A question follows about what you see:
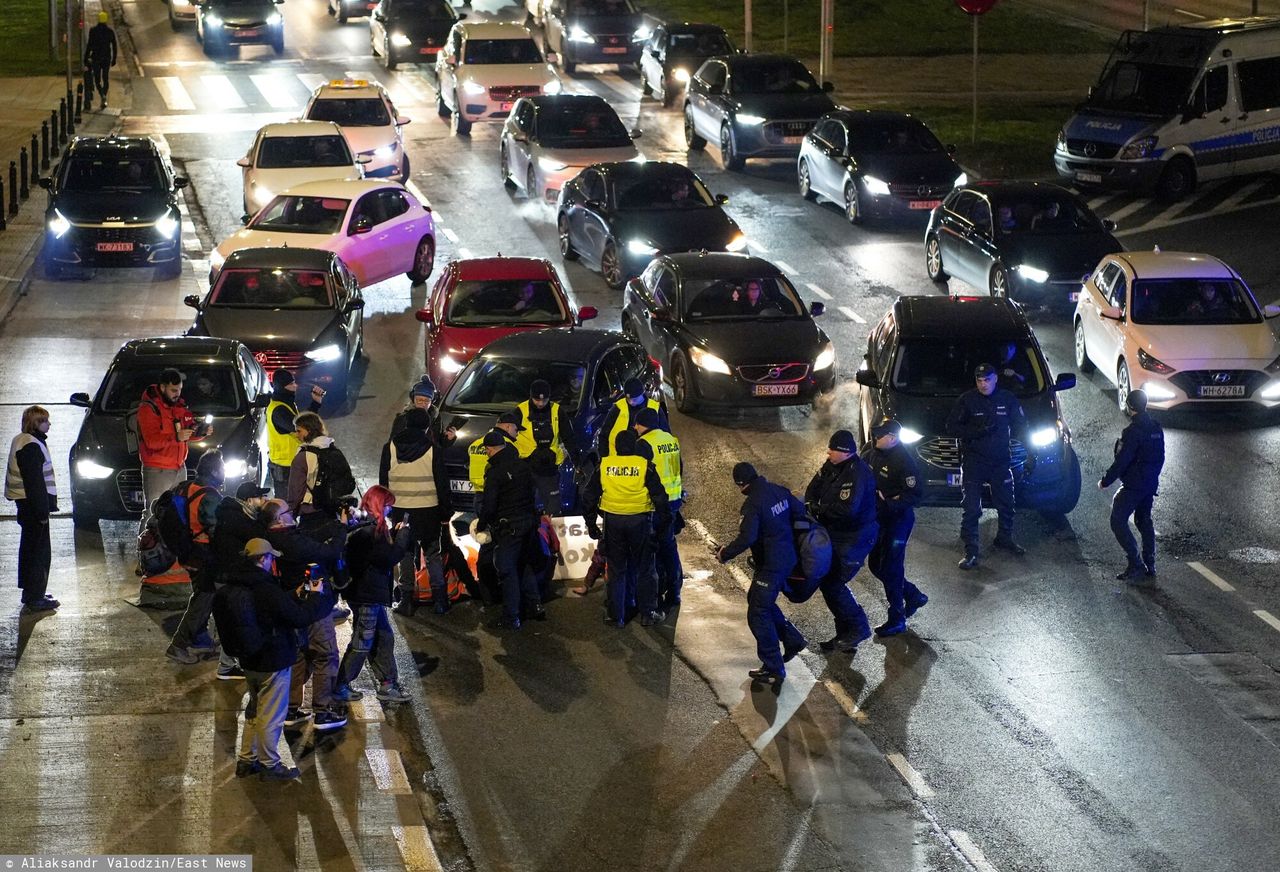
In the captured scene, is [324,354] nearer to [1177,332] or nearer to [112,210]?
[112,210]

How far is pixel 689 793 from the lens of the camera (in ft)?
39.4

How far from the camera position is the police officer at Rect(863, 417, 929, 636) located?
14664mm

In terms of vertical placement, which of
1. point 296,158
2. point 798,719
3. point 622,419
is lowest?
point 798,719

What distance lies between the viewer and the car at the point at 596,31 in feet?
151

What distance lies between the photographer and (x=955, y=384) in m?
18.8

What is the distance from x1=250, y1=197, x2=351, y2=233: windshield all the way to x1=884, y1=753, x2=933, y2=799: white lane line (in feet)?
50.2

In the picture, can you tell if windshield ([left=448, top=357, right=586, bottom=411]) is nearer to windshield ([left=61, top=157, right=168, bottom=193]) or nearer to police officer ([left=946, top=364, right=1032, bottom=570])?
police officer ([left=946, top=364, right=1032, bottom=570])

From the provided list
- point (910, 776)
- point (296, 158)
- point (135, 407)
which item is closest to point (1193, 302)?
point (910, 776)

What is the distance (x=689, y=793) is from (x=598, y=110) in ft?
72.5

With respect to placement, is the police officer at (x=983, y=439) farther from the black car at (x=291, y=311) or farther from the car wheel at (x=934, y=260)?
the car wheel at (x=934, y=260)

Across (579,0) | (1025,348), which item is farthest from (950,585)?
(579,0)

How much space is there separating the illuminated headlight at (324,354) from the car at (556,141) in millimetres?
9830

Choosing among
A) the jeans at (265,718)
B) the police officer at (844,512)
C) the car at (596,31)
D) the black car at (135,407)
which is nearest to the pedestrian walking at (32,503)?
the black car at (135,407)

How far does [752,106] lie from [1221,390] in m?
15.6
